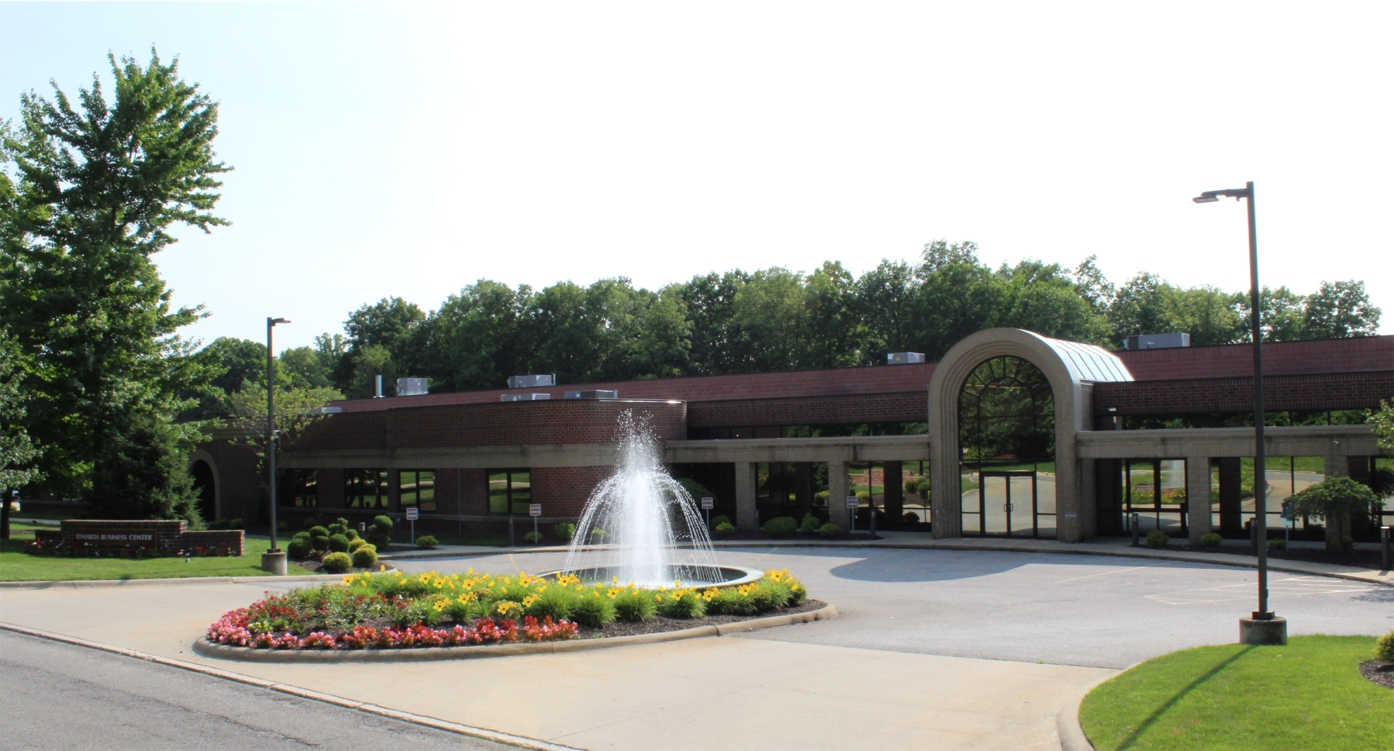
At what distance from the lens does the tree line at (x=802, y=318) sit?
225 ft

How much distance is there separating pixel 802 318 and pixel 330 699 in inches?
2606

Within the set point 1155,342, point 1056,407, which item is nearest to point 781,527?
point 1056,407

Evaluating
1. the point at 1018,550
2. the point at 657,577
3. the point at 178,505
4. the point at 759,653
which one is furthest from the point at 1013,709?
the point at 178,505

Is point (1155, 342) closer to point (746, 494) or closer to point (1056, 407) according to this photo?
point (1056, 407)

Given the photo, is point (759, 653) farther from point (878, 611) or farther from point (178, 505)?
point (178, 505)

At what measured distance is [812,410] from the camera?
1581 inches

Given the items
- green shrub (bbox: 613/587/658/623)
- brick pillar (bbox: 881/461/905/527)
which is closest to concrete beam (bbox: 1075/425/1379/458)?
brick pillar (bbox: 881/461/905/527)

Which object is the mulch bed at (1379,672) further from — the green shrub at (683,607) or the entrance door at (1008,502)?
the entrance door at (1008,502)

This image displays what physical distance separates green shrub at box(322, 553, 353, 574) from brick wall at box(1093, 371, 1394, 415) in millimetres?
23462

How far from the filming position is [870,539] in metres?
34.2

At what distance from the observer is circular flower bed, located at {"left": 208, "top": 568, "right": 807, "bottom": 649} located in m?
14.6

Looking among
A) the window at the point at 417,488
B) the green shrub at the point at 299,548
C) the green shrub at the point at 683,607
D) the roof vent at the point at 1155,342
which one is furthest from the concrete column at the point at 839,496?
Answer: the green shrub at the point at 683,607

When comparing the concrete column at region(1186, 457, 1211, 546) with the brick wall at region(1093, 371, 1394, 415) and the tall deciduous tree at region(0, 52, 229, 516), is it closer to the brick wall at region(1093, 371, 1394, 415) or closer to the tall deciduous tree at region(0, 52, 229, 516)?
the brick wall at region(1093, 371, 1394, 415)

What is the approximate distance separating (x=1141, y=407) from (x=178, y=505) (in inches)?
1225
